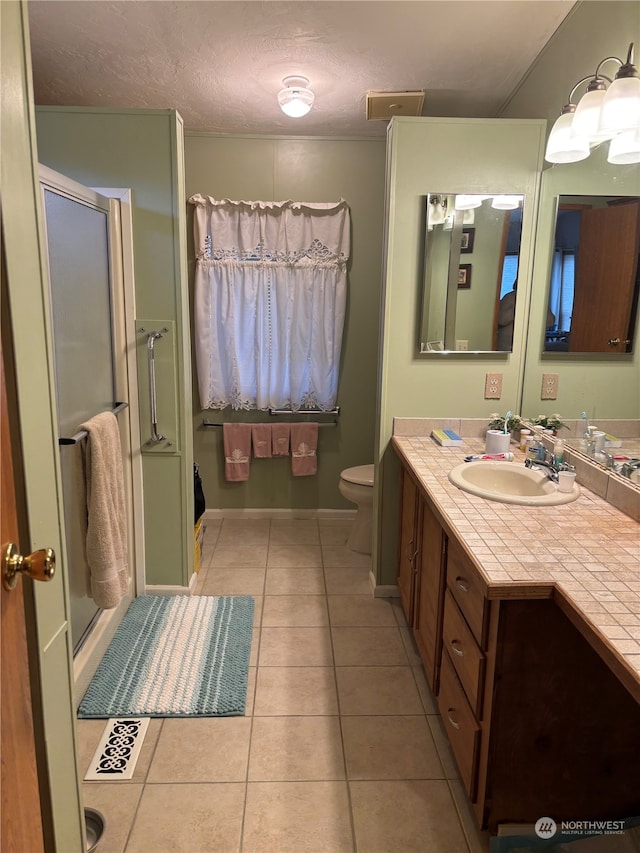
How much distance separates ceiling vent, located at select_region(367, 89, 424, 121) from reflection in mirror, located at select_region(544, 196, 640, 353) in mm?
1059

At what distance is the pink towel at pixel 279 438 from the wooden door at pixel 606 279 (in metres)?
2.05

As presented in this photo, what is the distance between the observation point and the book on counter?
2686 mm

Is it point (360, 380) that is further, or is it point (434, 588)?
point (360, 380)

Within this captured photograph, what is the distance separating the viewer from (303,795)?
72.6 inches

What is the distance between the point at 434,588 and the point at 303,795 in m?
0.78

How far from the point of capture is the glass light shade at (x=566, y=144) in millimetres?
2135

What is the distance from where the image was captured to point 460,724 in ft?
5.85

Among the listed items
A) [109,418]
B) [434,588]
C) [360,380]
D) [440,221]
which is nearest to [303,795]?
[434,588]

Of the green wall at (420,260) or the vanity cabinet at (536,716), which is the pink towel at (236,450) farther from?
the vanity cabinet at (536,716)

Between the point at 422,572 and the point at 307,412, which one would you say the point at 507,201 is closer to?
the point at 422,572

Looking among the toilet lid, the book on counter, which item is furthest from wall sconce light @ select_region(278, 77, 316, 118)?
the toilet lid

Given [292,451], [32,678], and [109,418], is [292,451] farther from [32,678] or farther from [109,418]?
[32,678]

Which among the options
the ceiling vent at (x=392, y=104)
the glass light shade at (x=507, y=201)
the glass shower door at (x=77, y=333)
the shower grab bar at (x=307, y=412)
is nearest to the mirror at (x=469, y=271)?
the glass light shade at (x=507, y=201)

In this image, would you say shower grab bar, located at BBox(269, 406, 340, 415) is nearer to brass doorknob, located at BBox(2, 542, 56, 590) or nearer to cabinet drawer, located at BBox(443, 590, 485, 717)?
cabinet drawer, located at BBox(443, 590, 485, 717)
